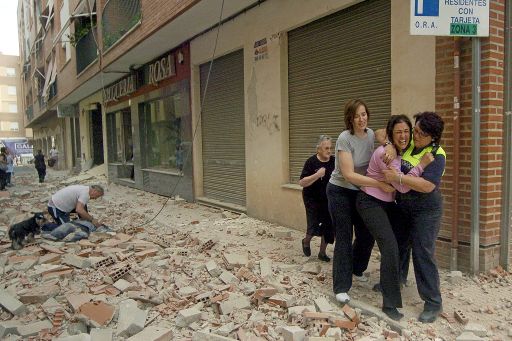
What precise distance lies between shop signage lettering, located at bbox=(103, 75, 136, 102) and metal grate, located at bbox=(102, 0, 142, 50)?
5.01ft

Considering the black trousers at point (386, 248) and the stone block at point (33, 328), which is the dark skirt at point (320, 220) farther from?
the stone block at point (33, 328)

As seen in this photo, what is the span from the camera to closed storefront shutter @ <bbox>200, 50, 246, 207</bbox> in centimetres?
926

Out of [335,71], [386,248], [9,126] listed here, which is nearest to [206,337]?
[386,248]

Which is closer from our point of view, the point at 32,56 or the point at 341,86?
the point at 341,86

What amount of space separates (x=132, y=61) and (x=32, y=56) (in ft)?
86.9

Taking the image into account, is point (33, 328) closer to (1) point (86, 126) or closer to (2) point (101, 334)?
(2) point (101, 334)

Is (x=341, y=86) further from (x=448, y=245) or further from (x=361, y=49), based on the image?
(x=448, y=245)

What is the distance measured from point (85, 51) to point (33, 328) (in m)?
14.5

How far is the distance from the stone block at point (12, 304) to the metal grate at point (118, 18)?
290 inches

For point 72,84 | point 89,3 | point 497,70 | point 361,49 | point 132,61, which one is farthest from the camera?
point 72,84

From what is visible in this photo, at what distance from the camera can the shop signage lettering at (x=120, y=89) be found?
14533mm

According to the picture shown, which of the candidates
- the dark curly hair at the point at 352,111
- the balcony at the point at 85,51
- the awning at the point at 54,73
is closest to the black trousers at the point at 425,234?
the dark curly hair at the point at 352,111

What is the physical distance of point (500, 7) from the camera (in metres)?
4.58

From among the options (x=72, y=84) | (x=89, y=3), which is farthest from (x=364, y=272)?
(x=72, y=84)
